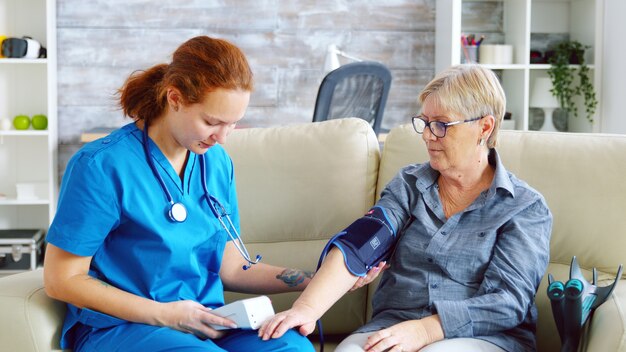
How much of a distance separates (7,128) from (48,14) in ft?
2.04

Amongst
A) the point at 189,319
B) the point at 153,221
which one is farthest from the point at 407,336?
the point at 153,221

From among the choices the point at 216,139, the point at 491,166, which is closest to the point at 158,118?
the point at 216,139

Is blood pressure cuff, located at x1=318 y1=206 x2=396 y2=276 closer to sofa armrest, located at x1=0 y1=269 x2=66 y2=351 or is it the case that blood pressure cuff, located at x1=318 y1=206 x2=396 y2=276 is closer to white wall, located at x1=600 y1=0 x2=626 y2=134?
sofa armrest, located at x1=0 y1=269 x2=66 y2=351

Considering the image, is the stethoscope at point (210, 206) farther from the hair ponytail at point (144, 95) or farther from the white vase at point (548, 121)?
the white vase at point (548, 121)

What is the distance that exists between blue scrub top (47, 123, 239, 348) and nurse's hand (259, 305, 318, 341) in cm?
20

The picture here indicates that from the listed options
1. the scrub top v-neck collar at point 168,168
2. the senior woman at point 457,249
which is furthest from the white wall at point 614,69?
the scrub top v-neck collar at point 168,168

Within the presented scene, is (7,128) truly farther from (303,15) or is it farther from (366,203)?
(366,203)

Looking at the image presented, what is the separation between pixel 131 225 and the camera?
1.68 m

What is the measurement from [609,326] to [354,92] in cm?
224

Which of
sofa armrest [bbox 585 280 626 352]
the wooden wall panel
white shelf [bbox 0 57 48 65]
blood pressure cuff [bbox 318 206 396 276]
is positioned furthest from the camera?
the wooden wall panel

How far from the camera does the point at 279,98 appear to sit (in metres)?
4.63

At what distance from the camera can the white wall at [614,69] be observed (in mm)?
4180

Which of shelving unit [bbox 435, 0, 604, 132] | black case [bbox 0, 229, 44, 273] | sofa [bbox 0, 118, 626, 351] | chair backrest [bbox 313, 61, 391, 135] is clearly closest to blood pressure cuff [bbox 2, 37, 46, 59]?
black case [bbox 0, 229, 44, 273]

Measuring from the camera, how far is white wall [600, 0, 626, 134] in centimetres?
418
